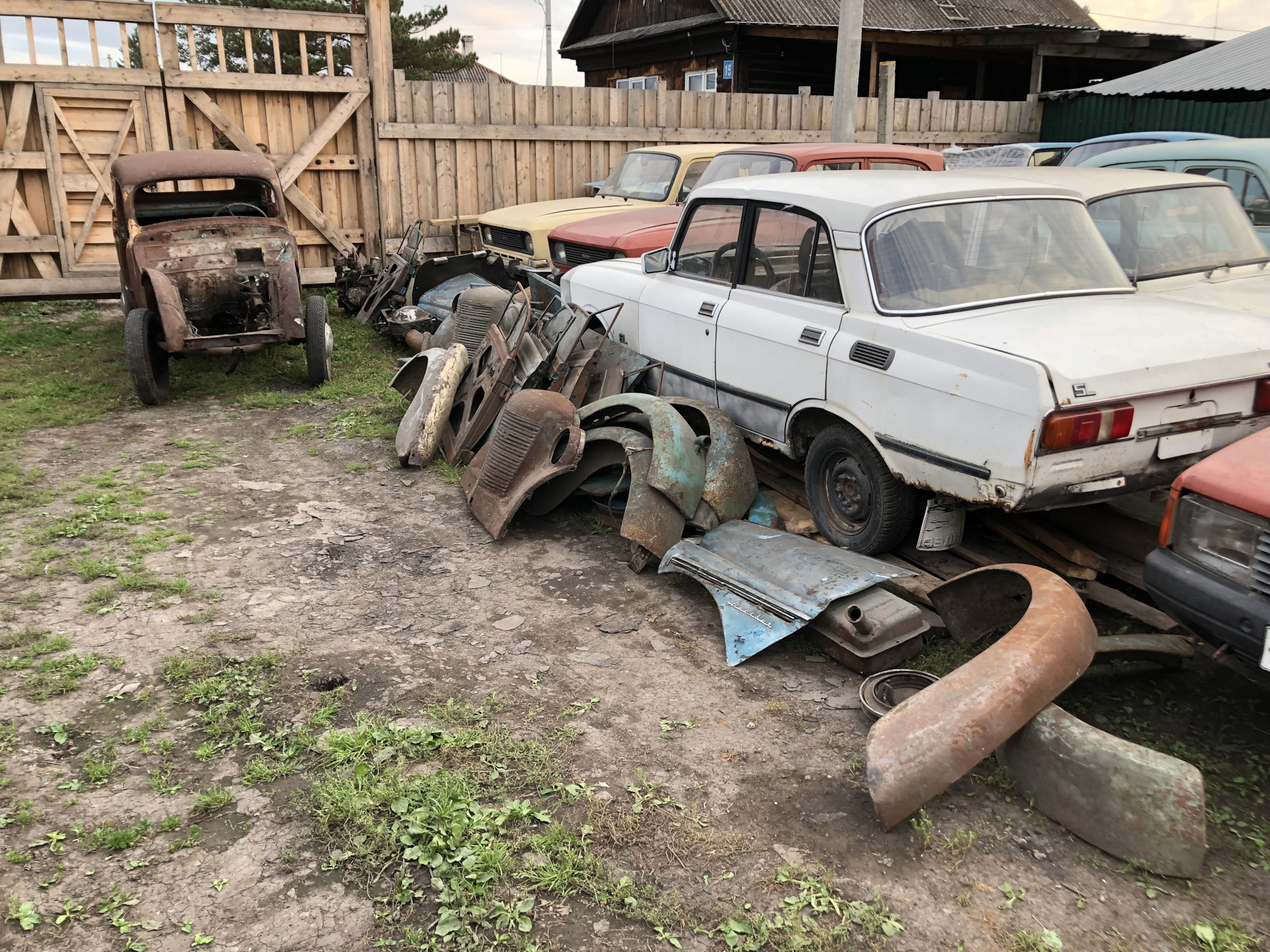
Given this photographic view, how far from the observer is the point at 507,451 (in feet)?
18.3

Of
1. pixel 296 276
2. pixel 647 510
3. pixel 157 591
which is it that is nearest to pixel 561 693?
pixel 647 510

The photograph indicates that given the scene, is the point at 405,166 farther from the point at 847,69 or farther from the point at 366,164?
the point at 847,69

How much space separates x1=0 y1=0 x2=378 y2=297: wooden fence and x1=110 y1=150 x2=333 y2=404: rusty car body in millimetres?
2563

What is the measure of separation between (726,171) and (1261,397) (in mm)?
5663

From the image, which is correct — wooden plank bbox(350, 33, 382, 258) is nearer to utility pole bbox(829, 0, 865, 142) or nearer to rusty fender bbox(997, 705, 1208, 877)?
utility pole bbox(829, 0, 865, 142)

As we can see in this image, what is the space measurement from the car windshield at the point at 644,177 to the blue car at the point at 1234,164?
462cm

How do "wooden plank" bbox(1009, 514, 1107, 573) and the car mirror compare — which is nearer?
"wooden plank" bbox(1009, 514, 1107, 573)

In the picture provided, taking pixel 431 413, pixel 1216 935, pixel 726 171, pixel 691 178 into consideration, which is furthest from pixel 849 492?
pixel 691 178

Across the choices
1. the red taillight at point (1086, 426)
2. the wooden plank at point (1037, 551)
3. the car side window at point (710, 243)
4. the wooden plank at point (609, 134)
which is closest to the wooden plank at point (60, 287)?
the wooden plank at point (609, 134)

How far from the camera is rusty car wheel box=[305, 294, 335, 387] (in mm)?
8336

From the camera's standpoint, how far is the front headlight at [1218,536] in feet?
10.3

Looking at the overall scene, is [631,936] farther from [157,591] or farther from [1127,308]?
[1127,308]

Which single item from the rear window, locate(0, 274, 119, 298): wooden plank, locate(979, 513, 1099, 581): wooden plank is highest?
the rear window

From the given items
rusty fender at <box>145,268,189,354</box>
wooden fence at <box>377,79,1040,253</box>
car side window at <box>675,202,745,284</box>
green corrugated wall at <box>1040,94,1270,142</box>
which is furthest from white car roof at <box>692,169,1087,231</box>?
green corrugated wall at <box>1040,94,1270,142</box>
